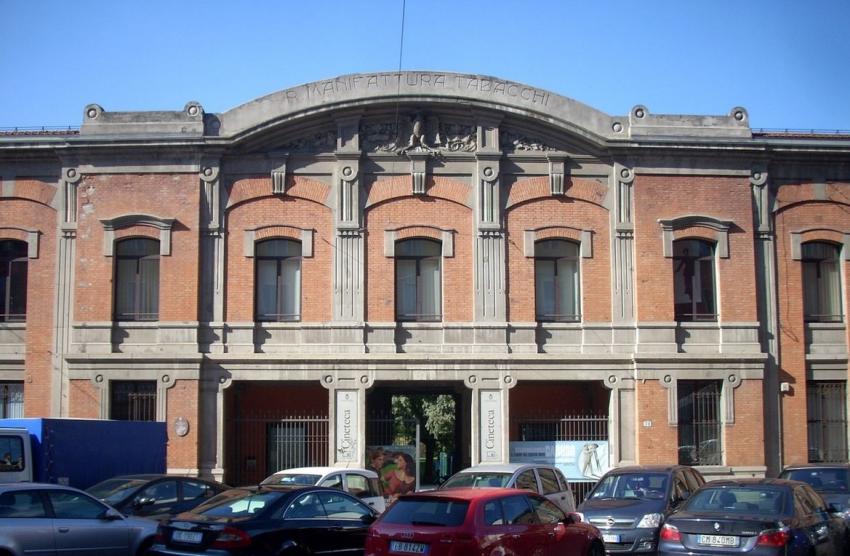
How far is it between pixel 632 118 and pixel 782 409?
8235 millimetres

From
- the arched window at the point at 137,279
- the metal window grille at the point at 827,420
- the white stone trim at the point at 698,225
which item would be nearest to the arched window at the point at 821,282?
the metal window grille at the point at 827,420

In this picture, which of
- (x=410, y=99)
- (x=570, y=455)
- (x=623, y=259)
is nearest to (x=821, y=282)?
(x=623, y=259)

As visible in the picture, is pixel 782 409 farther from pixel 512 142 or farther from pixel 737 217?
pixel 512 142

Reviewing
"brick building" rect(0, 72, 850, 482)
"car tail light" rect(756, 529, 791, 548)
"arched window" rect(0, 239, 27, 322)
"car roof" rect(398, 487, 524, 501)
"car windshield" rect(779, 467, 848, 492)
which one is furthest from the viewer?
"arched window" rect(0, 239, 27, 322)

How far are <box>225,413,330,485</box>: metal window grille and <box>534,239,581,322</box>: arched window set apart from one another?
6171mm

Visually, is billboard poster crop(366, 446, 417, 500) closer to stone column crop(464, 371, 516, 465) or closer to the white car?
stone column crop(464, 371, 516, 465)

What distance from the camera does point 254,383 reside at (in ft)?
85.3

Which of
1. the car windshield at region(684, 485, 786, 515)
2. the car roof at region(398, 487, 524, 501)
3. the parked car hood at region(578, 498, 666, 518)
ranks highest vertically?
A: the car roof at region(398, 487, 524, 501)

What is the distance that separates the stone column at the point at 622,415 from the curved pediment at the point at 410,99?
19.9 feet

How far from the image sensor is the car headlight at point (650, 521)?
16.6 metres

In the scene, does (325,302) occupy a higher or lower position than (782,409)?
higher

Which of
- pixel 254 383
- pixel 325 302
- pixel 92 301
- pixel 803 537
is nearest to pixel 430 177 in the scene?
pixel 325 302

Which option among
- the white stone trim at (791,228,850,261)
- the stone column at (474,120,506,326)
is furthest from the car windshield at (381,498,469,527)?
the white stone trim at (791,228,850,261)

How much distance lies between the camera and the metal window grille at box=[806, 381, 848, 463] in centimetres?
2659
